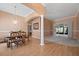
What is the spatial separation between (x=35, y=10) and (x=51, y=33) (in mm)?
716

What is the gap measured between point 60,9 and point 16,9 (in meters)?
1.11

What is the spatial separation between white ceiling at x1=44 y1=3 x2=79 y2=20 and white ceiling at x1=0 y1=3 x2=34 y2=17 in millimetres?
464

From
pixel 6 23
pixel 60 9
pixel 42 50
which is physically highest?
pixel 60 9

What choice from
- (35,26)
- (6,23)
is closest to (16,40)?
(6,23)

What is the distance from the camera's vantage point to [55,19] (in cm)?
294

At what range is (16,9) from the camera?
9.46 feet

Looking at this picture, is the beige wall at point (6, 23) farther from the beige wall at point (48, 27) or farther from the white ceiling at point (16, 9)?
the beige wall at point (48, 27)

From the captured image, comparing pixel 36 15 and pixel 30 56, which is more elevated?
pixel 36 15

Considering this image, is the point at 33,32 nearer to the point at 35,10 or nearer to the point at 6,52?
the point at 35,10

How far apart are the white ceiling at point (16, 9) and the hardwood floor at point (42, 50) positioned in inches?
33.6

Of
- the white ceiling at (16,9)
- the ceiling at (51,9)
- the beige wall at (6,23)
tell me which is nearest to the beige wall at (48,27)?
the ceiling at (51,9)

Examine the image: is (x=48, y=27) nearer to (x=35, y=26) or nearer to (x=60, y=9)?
(x=35, y=26)

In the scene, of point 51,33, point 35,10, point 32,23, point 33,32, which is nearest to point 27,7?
point 35,10

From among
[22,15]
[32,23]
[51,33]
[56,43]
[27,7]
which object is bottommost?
[56,43]
